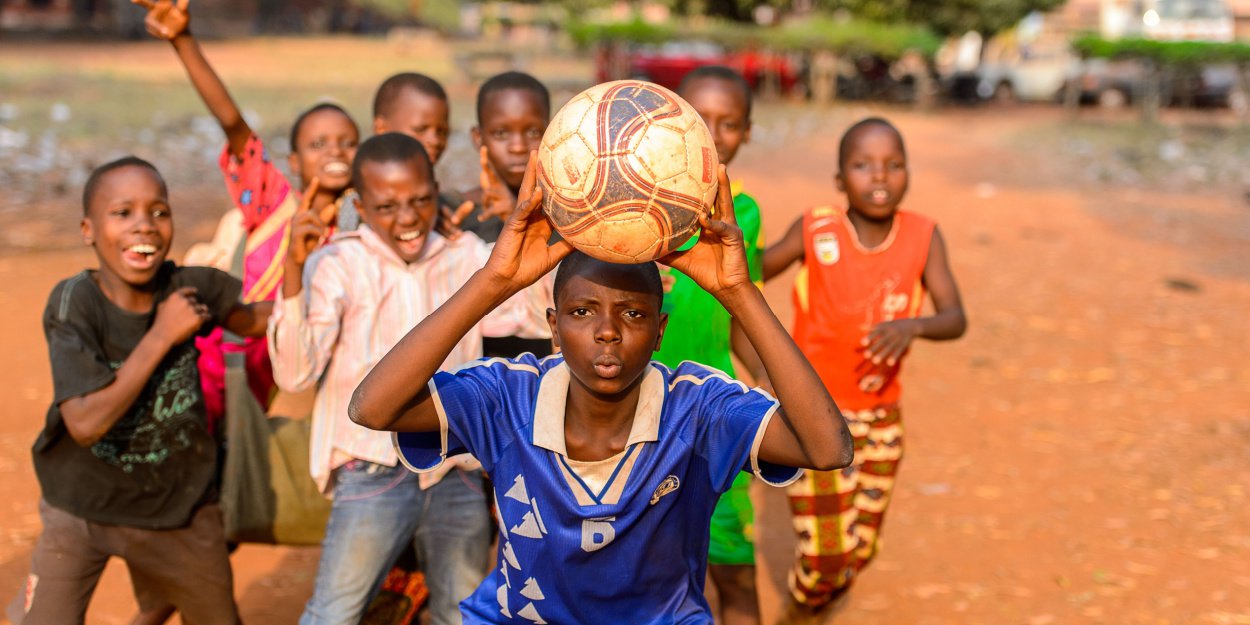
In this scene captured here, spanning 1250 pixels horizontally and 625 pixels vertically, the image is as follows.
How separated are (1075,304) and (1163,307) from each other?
0.65 metres

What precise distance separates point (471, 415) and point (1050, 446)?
4.55m

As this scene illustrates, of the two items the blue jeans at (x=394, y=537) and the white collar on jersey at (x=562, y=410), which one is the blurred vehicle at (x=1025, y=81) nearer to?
the blue jeans at (x=394, y=537)

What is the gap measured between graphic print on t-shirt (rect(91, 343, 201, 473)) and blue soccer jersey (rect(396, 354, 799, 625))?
3.12 feet

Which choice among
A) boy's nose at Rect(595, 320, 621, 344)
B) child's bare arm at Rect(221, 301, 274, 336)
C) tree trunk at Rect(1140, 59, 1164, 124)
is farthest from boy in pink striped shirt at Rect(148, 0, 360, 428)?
tree trunk at Rect(1140, 59, 1164, 124)

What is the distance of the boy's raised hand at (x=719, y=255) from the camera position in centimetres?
239

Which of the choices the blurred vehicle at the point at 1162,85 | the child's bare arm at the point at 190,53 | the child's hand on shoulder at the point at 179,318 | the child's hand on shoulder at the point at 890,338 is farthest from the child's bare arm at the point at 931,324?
the blurred vehicle at the point at 1162,85

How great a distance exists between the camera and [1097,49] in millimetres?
22125

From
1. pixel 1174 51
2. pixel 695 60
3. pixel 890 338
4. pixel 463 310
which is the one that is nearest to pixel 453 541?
pixel 463 310

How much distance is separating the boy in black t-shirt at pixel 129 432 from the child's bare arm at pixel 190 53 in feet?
3.17

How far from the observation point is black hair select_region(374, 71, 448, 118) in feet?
14.1

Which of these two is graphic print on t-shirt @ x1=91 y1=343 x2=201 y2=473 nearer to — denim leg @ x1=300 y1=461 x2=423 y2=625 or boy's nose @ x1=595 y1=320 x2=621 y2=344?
denim leg @ x1=300 y1=461 x2=423 y2=625

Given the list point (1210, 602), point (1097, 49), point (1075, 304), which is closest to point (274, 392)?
point (1210, 602)

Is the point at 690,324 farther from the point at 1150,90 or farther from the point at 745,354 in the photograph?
the point at 1150,90

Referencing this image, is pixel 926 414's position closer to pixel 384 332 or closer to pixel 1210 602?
pixel 1210 602
